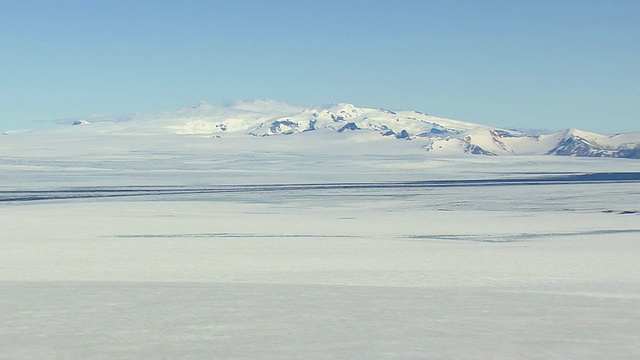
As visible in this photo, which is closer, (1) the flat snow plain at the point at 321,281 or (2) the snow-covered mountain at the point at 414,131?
(1) the flat snow plain at the point at 321,281

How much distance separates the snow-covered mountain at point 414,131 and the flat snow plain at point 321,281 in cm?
6299

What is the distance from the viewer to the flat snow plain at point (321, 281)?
18.9ft

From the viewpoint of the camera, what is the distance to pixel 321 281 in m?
8.72

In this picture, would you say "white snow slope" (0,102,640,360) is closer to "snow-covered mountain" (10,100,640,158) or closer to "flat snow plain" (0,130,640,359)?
"flat snow plain" (0,130,640,359)

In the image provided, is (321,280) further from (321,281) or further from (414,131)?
(414,131)

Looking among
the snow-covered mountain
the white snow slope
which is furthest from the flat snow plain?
the snow-covered mountain

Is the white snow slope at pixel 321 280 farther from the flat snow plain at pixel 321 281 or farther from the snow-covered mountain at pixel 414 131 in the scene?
the snow-covered mountain at pixel 414 131

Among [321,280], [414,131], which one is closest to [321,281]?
[321,280]

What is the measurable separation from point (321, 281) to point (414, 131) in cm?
15278

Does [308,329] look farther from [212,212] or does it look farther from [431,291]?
[212,212]

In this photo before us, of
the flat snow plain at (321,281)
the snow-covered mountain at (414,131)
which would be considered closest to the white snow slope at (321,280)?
the flat snow plain at (321,281)

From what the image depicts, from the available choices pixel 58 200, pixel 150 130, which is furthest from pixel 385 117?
pixel 58 200

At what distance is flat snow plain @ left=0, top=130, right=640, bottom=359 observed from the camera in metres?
5.77

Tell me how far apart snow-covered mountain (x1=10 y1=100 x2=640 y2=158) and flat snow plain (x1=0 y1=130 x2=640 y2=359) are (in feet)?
207
